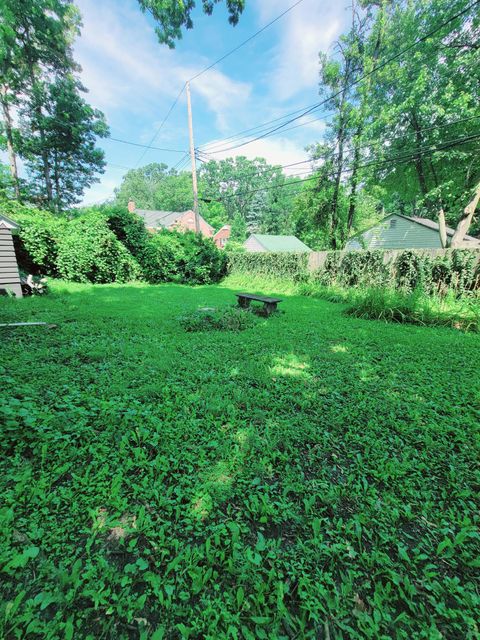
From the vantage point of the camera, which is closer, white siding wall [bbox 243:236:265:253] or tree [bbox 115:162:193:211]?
white siding wall [bbox 243:236:265:253]

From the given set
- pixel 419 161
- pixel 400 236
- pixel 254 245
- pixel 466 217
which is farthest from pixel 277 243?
pixel 466 217

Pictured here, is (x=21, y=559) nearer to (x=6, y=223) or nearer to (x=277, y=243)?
(x=6, y=223)

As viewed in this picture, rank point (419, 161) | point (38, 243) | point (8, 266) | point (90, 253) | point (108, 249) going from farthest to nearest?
A: point (419, 161) < point (108, 249) < point (90, 253) < point (38, 243) < point (8, 266)

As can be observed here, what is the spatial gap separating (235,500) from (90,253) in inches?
437

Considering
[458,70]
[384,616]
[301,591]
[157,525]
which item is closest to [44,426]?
[157,525]

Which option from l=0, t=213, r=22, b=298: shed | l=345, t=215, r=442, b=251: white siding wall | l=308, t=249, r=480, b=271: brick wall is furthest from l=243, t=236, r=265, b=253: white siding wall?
l=0, t=213, r=22, b=298: shed

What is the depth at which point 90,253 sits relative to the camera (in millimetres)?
10219

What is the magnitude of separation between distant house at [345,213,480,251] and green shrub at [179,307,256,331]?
14021 millimetres

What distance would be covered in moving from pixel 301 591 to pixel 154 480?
1005 millimetres

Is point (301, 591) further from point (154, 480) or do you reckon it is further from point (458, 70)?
point (458, 70)

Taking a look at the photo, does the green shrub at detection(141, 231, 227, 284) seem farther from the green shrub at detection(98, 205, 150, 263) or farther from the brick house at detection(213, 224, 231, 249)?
the brick house at detection(213, 224, 231, 249)

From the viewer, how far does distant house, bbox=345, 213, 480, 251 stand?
16844 millimetres

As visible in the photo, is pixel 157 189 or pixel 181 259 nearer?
pixel 181 259

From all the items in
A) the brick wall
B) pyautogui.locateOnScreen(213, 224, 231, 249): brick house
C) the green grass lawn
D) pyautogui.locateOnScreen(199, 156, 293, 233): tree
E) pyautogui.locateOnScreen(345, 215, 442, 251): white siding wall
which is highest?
pyautogui.locateOnScreen(199, 156, 293, 233): tree
